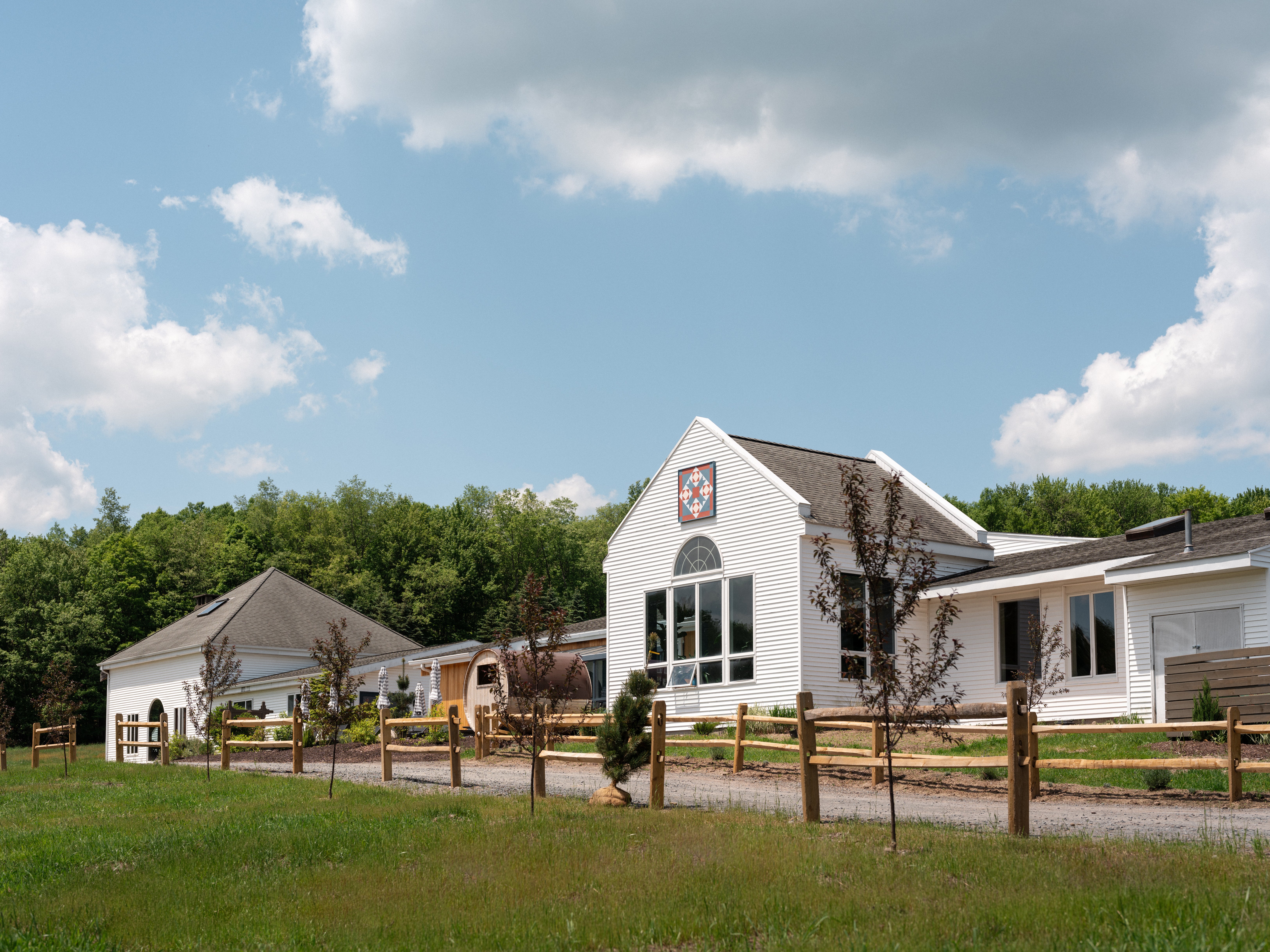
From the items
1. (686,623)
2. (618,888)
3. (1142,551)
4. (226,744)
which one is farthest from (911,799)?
(226,744)

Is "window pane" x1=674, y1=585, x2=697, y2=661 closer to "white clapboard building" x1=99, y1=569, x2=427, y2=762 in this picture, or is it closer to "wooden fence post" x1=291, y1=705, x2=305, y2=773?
"wooden fence post" x1=291, y1=705, x2=305, y2=773

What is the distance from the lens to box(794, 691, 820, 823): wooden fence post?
11445mm

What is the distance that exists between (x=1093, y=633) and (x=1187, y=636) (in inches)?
96.9

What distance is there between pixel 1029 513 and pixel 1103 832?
62.5 meters

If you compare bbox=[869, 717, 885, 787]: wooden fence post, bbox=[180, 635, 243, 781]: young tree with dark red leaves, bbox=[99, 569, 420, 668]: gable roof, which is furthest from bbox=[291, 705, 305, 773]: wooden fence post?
bbox=[99, 569, 420, 668]: gable roof

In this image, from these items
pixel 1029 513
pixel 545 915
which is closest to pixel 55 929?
pixel 545 915

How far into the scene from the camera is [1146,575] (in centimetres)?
2147

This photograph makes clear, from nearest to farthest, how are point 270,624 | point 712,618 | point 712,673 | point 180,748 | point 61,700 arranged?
point 712,673
point 712,618
point 61,700
point 180,748
point 270,624

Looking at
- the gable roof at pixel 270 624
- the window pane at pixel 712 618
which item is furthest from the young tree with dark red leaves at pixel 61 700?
the window pane at pixel 712 618

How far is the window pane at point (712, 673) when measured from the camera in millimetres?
27531

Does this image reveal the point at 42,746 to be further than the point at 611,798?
Yes

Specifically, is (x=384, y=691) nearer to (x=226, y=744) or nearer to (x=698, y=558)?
(x=226, y=744)

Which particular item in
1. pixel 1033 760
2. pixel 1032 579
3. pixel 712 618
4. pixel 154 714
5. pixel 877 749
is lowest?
pixel 154 714

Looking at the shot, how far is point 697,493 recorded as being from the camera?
29312mm
